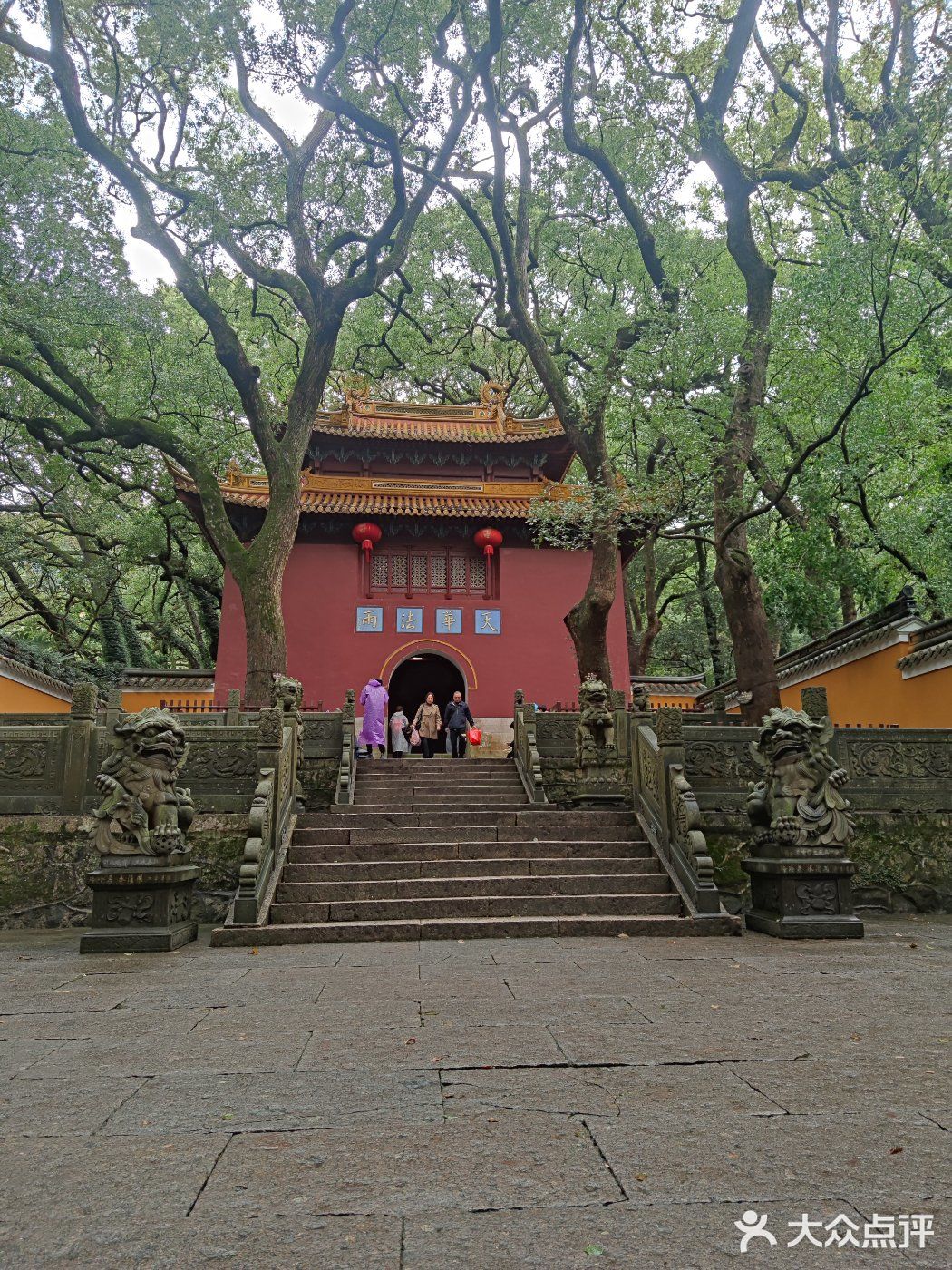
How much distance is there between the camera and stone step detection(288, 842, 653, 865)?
7.51 m

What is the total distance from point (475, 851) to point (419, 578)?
1076 cm

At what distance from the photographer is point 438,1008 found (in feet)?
12.3

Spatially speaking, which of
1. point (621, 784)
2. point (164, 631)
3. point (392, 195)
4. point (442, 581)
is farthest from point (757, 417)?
point (164, 631)

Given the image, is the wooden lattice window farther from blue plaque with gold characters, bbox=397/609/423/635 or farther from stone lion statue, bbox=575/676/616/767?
stone lion statue, bbox=575/676/616/767

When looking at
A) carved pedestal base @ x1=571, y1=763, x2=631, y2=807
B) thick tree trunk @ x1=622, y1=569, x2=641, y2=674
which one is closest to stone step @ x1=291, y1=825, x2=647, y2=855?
carved pedestal base @ x1=571, y1=763, x2=631, y2=807

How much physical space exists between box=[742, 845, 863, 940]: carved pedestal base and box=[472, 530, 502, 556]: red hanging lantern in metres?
12.3

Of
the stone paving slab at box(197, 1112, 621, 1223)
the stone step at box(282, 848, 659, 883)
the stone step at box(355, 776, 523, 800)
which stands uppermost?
the stone step at box(355, 776, 523, 800)

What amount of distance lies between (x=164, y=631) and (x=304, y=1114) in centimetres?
2192

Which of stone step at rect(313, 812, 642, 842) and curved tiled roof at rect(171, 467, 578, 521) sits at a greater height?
curved tiled roof at rect(171, 467, 578, 521)

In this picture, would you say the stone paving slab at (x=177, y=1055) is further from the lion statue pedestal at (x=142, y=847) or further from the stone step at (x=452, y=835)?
the stone step at (x=452, y=835)

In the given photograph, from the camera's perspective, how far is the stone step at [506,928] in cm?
605

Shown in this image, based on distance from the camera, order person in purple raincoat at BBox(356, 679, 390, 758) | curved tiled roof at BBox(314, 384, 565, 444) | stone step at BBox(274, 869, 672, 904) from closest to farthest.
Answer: stone step at BBox(274, 869, 672, 904), person in purple raincoat at BBox(356, 679, 390, 758), curved tiled roof at BBox(314, 384, 565, 444)

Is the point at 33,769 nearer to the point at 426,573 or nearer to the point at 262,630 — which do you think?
the point at 262,630

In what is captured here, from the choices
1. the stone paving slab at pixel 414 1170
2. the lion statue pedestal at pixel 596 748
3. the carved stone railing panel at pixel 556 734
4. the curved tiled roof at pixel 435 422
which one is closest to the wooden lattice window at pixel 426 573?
the curved tiled roof at pixel 435 422
